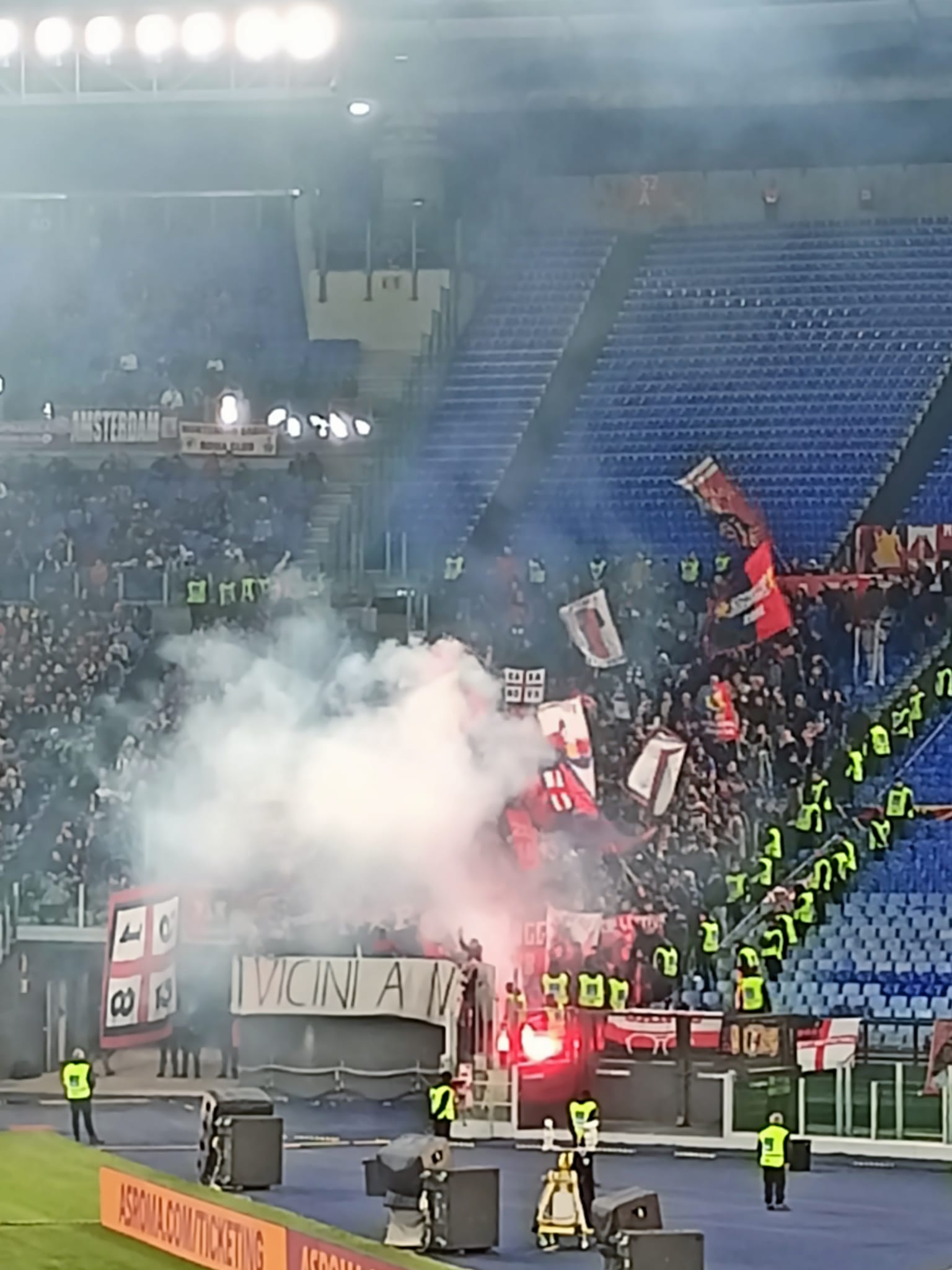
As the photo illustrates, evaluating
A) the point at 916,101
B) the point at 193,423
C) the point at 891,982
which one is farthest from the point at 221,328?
the point at 891,982

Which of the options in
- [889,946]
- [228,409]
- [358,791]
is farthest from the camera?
[228,409]

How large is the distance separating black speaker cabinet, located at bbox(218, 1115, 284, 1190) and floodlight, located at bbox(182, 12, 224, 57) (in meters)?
8.53

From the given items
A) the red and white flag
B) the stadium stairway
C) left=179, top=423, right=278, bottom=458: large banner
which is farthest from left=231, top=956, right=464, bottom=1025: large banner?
left=179, top=423, right=278, bottom=458: large banner

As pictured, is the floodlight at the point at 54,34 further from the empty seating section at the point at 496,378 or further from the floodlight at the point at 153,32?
the empty seating section at the point at 496,378

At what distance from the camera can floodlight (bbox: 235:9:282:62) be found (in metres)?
20.8

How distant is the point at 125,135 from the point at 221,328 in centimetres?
240

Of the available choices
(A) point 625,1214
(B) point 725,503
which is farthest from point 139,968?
(A) point 625,1214

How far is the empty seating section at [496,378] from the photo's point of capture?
27.7 m

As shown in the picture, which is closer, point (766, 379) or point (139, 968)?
point (139, 968)

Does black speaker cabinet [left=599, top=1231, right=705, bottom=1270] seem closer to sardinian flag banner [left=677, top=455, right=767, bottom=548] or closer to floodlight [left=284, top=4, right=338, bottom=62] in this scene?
floodlight [left=284, top=4, right=338, bottom=62]

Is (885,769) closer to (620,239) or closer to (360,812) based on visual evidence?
(360,812)

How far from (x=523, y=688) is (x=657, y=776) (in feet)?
4.44

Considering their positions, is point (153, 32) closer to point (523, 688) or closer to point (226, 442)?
point (523, 688)

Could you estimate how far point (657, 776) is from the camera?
893 inches
